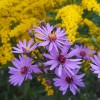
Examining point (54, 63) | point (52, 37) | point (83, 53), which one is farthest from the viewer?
point (83, 53)

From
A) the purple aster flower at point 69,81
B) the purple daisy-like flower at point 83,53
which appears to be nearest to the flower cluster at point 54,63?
the purple aster flower at point 69,81

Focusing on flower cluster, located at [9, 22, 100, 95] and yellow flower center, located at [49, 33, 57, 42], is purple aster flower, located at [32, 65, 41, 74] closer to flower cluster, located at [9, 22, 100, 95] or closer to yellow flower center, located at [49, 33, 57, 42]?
flower cluster, located at [9, 22, 100, 95]

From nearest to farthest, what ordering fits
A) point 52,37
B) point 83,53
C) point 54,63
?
point 54,63 → point 52,37 → point 83,53

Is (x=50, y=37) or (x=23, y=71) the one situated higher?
(x=50, y=37)

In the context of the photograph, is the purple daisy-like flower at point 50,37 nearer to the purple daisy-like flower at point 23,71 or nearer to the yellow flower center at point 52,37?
the yellow flower center at point 52,37

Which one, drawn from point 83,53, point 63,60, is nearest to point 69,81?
point 63,60

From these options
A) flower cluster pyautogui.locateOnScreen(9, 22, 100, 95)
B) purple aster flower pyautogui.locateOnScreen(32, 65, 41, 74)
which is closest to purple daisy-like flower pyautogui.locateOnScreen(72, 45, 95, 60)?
flower cluster pyautogui.locateOnScreen(9, 22, 100, 95)

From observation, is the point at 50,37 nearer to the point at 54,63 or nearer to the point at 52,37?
the point at 52,37
